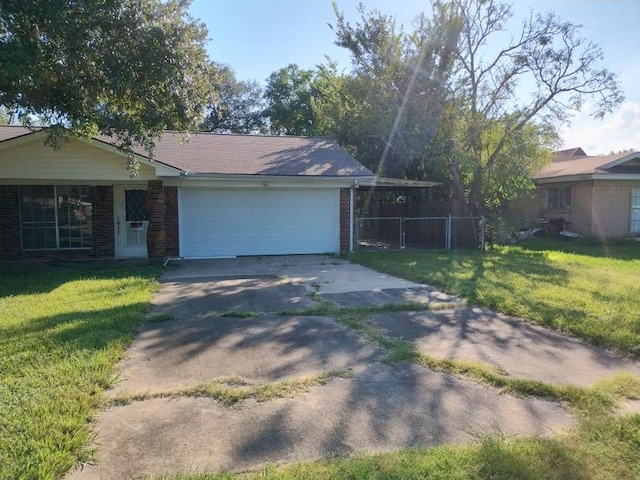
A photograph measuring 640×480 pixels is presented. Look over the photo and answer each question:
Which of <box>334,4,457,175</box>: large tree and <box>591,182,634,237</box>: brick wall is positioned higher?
<box>334,4,457,175</box>: large tree

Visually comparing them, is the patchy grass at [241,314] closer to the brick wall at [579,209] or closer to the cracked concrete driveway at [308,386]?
the cracked concrete driveway at [308,386]

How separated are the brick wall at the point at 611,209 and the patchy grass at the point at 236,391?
18160 millimetres

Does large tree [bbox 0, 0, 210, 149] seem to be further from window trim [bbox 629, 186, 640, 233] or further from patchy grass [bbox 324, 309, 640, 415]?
window trim [bbox 629, 186, 640, 233]

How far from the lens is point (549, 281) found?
9.59 metres

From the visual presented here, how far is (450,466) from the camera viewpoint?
2996 millimetres

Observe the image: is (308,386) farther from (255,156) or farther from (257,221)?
(255,156)

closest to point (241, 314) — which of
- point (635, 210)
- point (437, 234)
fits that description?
point (437, 234)

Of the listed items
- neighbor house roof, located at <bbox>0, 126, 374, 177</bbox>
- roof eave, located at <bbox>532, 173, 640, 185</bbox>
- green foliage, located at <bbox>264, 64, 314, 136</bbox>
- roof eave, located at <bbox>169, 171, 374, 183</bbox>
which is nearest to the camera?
roof eave, located at <bbox>169, 171, 374, 183</bbox>

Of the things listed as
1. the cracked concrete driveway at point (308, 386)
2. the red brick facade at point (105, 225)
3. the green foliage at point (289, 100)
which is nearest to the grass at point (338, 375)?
the cracked concrete driveway at point (308, 386)

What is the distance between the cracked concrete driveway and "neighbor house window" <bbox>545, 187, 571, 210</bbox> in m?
15.1

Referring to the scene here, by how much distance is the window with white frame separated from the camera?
63.1ft

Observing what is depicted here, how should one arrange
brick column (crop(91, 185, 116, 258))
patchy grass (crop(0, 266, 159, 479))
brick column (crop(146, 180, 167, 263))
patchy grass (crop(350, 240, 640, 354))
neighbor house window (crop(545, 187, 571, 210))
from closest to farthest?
patchy grass (crop(0, 266, 159, 479)), patchy grass (crop(350, 240, 640, 354)), brick column (crop(146, 180, 167, 263)), brick column (crop(91, 185, 116, 258)), neighbor house window (crop(545, 187, 571, 210))

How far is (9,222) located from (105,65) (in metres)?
7.75

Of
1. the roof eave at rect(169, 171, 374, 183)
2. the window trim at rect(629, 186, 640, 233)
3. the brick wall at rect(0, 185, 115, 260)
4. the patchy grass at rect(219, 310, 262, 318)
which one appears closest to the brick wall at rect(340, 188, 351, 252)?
the roof eave at rect(169, 171, 374, 183)
